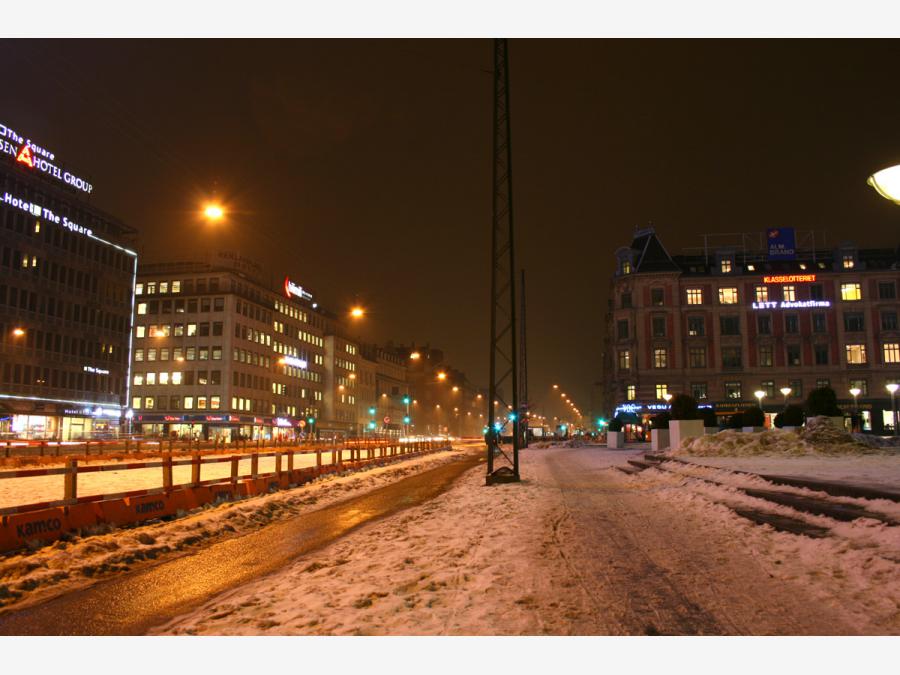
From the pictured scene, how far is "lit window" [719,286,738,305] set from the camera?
242 ft

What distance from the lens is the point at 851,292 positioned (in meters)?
72.0

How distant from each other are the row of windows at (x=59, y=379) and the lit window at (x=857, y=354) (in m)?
76.1

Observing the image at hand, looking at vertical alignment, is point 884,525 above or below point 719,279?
below

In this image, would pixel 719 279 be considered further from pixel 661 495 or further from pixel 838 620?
pixel 838 620

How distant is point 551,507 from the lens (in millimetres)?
15094

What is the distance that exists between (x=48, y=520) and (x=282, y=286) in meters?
93.6

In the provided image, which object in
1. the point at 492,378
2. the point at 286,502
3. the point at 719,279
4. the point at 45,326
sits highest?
the point at 719,279

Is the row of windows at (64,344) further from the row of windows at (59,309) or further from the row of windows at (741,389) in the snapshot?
the row of windows at (741,389)

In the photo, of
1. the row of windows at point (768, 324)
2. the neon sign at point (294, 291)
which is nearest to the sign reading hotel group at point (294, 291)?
the neon sign at point (294, 291)

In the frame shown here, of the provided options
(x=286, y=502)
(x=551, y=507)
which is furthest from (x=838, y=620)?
(x=286, y=502)

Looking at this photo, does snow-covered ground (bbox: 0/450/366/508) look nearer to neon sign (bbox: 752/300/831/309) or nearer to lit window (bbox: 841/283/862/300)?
neon sign (bbox: 752/300/831/309)

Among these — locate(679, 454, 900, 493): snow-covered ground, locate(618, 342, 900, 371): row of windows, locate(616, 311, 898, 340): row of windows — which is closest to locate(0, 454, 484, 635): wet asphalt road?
locate(679, 454, 900, 493): snow-covered ground

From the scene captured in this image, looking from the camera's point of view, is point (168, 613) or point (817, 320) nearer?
point (168, 613)

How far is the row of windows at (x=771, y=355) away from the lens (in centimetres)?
7056
